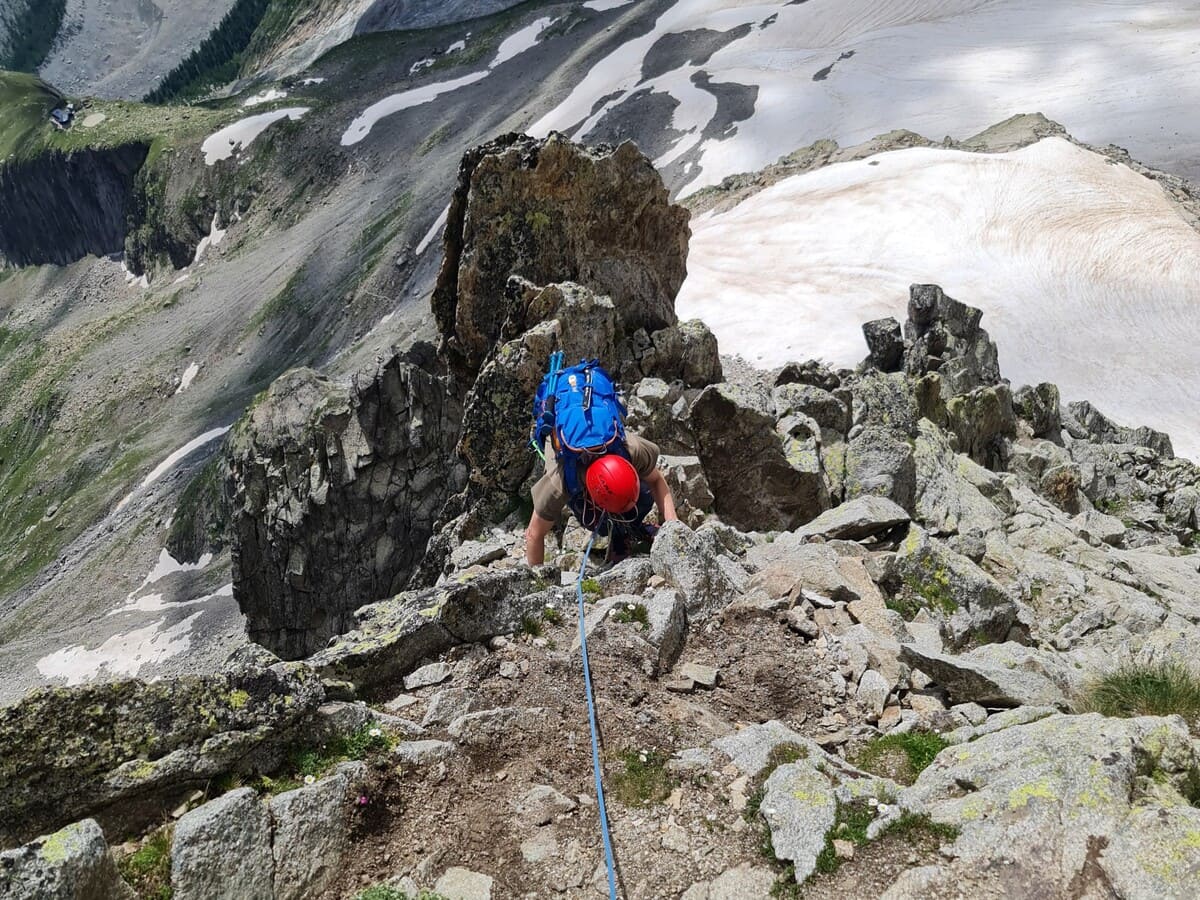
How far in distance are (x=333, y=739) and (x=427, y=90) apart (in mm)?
127551

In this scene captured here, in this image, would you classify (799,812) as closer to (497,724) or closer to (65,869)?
(497,724)

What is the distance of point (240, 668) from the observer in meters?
7.11

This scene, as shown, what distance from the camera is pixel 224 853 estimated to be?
19.1 feet

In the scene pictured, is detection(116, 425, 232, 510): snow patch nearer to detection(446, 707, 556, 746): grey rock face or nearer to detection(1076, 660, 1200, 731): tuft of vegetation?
detection(446, 707, 556, 746): grey rock face

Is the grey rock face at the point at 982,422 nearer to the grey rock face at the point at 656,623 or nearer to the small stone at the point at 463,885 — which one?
the grey rock face at the point at 656,623

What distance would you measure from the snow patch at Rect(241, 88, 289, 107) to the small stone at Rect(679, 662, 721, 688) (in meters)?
149

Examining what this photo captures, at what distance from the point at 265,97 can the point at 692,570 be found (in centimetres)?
15678

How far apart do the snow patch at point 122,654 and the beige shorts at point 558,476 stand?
49.7m

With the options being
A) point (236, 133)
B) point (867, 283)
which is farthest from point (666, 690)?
point (236, 133)

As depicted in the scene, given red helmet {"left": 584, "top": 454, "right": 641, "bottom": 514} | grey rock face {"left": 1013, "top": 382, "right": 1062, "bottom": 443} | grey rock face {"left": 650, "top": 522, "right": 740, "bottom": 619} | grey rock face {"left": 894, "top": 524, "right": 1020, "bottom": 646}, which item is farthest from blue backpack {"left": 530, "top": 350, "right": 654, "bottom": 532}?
grey rock face {"left": 1013, "top": 382, "right": 1062, "bottom": 443}

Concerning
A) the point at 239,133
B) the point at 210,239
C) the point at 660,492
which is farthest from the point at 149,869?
the point at 239,133

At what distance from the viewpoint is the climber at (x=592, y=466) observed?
11125 millimetres

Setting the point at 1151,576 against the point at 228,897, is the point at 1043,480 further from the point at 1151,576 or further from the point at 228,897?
the point at 228,897

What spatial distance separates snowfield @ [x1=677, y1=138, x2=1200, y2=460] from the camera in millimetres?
40156
